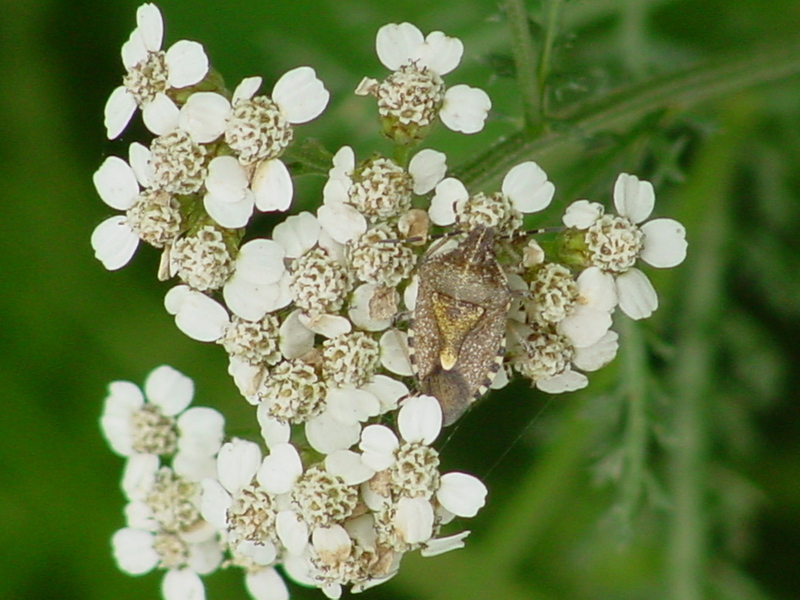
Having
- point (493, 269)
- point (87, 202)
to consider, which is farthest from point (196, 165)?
point (87, 202)

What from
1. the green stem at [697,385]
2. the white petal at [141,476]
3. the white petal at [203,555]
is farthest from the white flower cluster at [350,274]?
the green stem at [697,385]

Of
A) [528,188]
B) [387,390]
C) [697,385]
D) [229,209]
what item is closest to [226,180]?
[229,209]

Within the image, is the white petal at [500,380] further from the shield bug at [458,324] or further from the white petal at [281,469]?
the white petal at [281,469]

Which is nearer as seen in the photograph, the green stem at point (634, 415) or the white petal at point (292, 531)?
the white petal at point (292, 531)

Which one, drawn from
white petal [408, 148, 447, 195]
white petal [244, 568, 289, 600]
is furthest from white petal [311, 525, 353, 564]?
white petal [408, 148, 447, 195]

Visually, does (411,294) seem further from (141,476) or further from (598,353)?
(141,476)

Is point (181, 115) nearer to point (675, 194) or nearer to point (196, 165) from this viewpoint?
point (196, 165)
